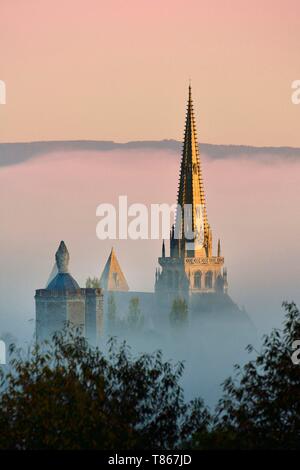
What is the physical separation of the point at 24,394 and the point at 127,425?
5804mm

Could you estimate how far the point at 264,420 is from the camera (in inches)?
4451

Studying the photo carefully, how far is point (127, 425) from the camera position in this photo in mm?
113750

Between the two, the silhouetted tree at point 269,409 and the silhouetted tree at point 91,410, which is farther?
the silhouetted tree at point 91,410

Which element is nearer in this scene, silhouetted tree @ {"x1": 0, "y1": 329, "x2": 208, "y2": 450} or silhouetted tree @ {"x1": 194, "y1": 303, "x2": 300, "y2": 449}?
silhouetted tree @ {"x1": 194, "y1": 303, "x2": 300, "y2": 449}

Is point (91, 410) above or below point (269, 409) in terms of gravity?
below

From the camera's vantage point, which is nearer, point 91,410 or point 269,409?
point 91,410

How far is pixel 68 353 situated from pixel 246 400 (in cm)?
1064
